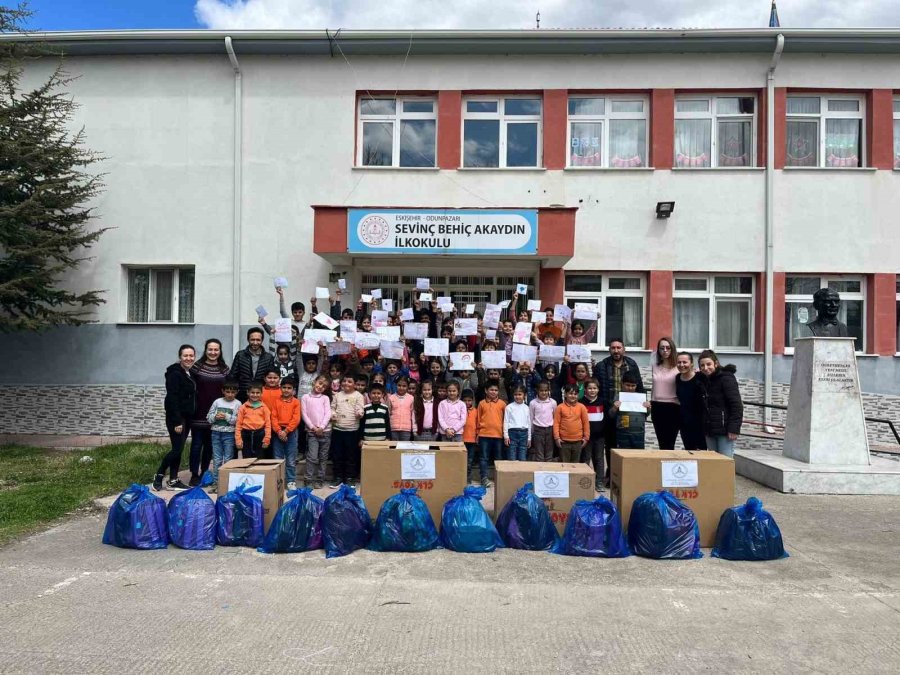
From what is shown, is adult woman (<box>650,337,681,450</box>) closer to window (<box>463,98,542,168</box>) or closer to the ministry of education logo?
the ministry of education logo

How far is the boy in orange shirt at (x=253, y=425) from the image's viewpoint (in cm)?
668

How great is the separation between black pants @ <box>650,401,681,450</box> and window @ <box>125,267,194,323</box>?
8.79 m

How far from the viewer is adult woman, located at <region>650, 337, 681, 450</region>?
7.20 metres

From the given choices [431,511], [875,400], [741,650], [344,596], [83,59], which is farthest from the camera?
[83,59]

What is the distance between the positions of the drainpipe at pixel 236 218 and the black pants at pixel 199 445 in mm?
4079

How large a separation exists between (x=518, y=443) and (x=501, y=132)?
672cm

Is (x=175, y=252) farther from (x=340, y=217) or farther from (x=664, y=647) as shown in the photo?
(x=664, y=647)

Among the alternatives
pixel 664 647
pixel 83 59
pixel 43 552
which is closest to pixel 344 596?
pixel 664 647

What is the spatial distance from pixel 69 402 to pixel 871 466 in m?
13.0

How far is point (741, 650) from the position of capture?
137 inches

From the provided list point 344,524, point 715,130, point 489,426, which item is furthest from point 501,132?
point 344,524

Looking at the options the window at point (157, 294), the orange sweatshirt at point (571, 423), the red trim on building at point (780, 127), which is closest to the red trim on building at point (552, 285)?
the orange sweatshirt at point (571, 423)

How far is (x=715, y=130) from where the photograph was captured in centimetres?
1131

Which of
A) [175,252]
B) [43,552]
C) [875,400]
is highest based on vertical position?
[175,252]
